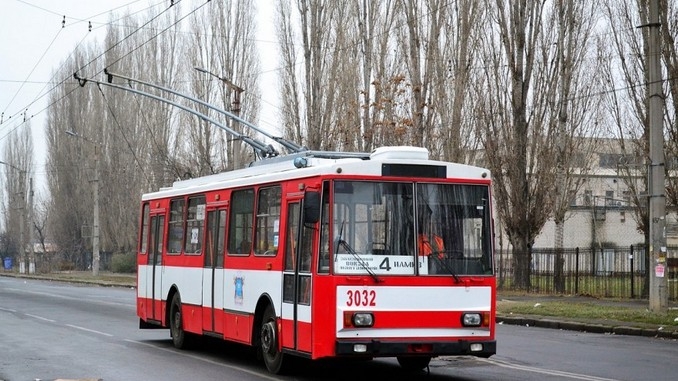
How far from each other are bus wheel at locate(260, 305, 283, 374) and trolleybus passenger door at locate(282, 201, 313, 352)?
1.13ft

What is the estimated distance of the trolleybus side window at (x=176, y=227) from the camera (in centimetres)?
1886

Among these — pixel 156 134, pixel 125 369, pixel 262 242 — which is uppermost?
pixel 156 134

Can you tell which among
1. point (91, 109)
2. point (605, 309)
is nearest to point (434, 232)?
point (605, 309)

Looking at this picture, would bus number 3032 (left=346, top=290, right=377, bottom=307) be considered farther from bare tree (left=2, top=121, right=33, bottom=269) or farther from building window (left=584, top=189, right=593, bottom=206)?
bare tree (left=2, top=121, right=33, bottom=269)

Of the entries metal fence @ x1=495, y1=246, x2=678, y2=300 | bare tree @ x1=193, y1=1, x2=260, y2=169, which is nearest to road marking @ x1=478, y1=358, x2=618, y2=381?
metal fence @ x1=495, y1=246, x2=678, y2=300

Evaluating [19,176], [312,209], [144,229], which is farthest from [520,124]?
[19,176]

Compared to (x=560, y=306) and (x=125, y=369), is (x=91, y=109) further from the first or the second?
(x=125, y=369)

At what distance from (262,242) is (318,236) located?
2.07m

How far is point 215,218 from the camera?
17031 millimetres

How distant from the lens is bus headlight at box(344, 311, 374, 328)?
1273 centimetres

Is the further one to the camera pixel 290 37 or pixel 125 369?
pixel 290 37

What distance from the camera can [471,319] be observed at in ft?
43.4

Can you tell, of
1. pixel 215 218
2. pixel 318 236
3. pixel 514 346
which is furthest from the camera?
pixel 514 346

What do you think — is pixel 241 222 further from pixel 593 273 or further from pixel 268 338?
pixel 593 273
